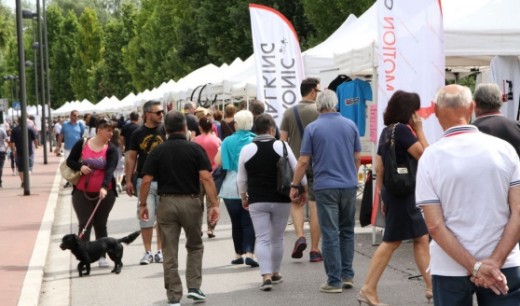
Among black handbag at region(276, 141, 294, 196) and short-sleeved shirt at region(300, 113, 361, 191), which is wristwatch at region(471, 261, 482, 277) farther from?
black handbag at region(276, 141, 294, 196)

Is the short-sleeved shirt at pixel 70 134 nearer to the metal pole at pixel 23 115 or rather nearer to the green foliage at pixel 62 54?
the metal pole at pixel 23 115

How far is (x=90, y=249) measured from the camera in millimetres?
11391

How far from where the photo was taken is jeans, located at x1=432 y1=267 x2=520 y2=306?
4684 millimetres

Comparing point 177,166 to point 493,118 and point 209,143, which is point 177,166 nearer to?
point 493,118

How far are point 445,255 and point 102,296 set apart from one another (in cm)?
583

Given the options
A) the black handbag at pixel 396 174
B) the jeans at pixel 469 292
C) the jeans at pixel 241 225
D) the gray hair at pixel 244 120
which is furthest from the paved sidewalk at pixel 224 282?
the jeans at pixel 469 292

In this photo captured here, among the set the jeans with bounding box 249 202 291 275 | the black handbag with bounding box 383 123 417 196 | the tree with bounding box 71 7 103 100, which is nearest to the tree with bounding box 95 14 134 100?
the tree with bounding box 71 7 103 100

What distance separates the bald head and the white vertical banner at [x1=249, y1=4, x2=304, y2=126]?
9.24 meters

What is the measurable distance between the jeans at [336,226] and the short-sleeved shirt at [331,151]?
9 cm

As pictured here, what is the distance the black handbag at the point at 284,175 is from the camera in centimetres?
966

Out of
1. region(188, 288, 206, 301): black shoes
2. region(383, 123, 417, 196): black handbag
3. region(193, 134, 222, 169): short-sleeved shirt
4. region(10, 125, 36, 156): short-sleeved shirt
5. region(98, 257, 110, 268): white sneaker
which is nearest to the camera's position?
region(383, 123, 417, 196): black handbag

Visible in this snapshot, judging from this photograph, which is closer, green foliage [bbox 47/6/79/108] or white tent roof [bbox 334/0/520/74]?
white tent roof [bbox 334/0/520/74]

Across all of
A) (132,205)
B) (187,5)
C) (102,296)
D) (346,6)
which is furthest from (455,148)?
(187,5)


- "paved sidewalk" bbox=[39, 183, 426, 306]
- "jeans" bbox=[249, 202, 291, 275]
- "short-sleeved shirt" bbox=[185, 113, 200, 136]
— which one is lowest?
"paved sidewalk" bbox=[39, 183, 426, 306]
